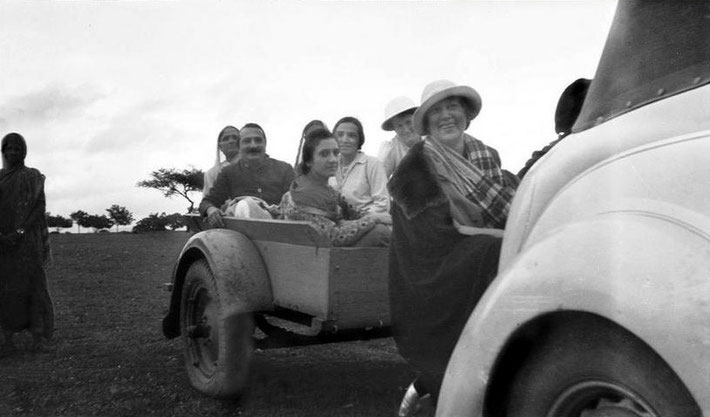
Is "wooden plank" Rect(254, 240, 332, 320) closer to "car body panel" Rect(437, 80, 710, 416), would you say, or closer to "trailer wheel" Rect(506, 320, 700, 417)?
"car body panel" Rect(437, 80, 710, 416)

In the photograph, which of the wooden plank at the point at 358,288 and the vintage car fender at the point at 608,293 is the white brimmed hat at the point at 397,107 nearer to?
the wooden plank at the point at 358,288

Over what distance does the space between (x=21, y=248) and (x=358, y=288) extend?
4526 millimetres

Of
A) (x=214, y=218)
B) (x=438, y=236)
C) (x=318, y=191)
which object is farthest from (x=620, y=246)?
(x=214, y=218)

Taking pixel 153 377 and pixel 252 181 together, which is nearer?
→ pixel 153 377

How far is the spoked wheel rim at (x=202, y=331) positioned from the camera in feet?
15.3

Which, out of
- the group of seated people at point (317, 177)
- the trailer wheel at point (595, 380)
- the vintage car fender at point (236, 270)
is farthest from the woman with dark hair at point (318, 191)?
the trailer wheel at point (595, 380)

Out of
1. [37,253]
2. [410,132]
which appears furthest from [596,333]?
[37,253]

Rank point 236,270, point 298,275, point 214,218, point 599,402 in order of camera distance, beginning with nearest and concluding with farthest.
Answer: point 599,402
point 298,275
point 236,270
point 214,218

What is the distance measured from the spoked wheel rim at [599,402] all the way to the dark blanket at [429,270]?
0.93 m

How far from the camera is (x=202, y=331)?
473 cm

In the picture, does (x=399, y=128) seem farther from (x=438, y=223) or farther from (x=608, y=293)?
(x=608, y=293)

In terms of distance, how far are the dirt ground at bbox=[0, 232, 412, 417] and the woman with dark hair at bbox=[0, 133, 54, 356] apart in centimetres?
26

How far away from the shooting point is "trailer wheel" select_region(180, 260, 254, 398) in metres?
4.39

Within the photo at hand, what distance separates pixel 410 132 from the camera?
5.73 meters
